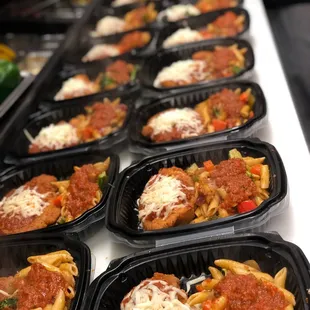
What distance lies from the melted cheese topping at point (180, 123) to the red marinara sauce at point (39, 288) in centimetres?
128

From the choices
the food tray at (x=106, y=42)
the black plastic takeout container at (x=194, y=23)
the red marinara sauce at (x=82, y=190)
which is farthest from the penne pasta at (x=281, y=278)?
the black plastic takeout container at (x=194, y=23)

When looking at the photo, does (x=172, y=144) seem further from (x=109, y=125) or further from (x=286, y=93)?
(x=286, y=93)

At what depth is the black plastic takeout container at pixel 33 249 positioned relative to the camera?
89.4 inches

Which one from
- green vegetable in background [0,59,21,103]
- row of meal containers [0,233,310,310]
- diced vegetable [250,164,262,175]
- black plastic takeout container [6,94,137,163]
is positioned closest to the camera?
row of meal containers [0,233,310,310]

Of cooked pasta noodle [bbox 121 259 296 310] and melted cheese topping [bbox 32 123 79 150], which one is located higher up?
melted cheese topping [bbox 32 123 79 150]

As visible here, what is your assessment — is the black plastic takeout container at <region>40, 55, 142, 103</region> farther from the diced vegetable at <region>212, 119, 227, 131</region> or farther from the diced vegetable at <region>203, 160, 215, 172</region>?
the diced vegetable at <region>203, 160, 215, 172</region>

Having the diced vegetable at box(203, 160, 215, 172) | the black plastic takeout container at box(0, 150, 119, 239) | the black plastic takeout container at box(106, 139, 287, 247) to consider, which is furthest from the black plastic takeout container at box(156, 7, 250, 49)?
the diced vegetable at box(203, 160, 215, 172)

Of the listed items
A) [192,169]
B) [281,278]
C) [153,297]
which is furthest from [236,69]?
[153,297]

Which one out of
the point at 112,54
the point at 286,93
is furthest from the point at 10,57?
the point at 286,93

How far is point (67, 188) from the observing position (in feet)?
9.43

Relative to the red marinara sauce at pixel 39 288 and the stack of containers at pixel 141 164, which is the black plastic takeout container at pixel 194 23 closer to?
the stack of containers at pixel 141 164

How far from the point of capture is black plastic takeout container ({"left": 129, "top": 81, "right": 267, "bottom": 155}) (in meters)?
2.84

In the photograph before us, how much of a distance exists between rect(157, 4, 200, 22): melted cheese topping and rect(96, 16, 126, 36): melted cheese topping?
49 centimetres

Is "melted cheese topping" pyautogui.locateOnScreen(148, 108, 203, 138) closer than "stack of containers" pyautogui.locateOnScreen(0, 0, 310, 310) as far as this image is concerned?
No
